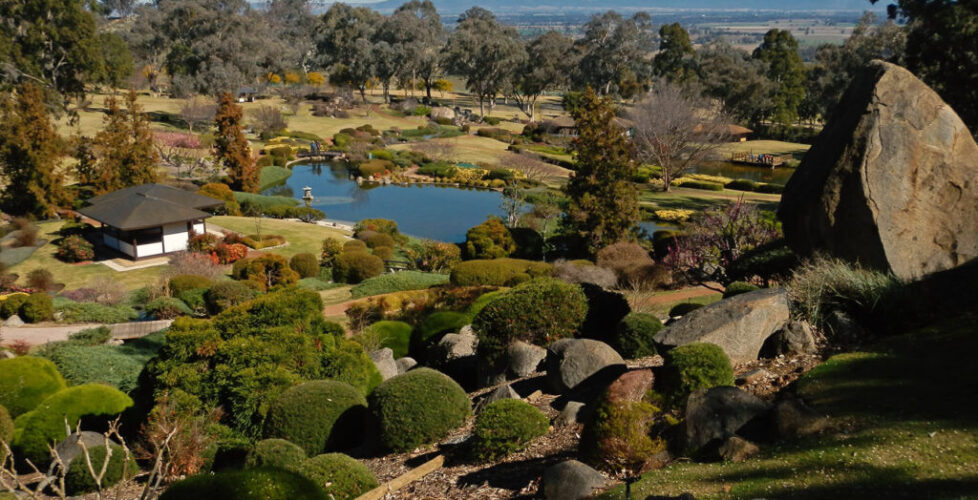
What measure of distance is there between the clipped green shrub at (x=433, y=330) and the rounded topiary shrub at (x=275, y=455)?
256 inches

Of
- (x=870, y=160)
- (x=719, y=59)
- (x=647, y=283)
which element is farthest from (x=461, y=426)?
(x=719, y=59)

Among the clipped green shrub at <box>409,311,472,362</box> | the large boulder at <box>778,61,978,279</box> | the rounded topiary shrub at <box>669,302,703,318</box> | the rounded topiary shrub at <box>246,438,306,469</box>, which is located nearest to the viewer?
the rounded topiary shrub at <box>246,438,306,469</box>

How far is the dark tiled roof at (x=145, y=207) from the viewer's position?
29.9m

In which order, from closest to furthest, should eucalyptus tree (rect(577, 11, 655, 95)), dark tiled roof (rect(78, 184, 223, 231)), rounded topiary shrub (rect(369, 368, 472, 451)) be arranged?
1. rounded topiary shrub (rect(369, 368, 472, 451))
2. dark tiled roof (rect(78, 184, 223, 231))
3. eucalyptus tree (rect(577, 11, 655, 95))

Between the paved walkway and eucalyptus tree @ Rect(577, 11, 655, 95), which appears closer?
the paved walkway

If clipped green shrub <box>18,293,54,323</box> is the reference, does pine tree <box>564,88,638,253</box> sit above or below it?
above

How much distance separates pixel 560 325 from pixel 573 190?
50.2ft

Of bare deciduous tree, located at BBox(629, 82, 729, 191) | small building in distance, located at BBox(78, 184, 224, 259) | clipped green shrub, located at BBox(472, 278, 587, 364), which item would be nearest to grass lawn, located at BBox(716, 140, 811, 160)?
bare deciduous tree, located at BBox(629, 82, 729, 191)

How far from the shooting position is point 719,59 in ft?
252

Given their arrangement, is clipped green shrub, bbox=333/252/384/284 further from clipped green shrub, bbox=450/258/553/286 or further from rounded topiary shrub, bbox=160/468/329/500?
rounded topiary shrub, bbox=160/468/329/500

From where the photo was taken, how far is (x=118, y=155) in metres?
36.6

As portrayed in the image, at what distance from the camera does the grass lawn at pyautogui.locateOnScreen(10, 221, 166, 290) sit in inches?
1098

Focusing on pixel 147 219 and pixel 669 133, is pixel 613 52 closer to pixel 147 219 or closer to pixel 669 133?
pixel 669 133

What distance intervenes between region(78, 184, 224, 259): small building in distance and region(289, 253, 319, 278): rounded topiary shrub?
17.6 ft
